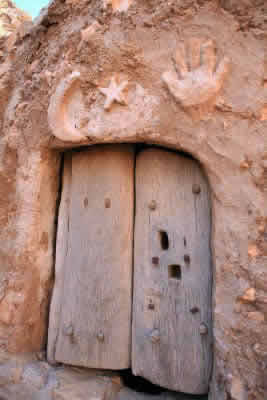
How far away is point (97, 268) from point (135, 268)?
0.66ft

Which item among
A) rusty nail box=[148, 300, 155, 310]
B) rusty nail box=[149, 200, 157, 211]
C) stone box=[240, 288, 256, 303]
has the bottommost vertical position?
rusty nail box=[148, 300, 155, 310]

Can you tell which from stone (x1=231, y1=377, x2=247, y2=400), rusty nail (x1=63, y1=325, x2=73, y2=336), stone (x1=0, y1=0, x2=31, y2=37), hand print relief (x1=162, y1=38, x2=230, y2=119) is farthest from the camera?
stone (x1=0, y1=0, x2=31, y2=37)

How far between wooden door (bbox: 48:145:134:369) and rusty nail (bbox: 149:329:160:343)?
0.16 meters

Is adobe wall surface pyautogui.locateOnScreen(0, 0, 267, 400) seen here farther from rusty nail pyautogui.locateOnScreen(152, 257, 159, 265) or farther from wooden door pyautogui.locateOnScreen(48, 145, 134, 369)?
rusty nail pyautogui.locateOnScreen(152, 257, 159, 265)

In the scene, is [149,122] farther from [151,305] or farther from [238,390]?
[238,390]

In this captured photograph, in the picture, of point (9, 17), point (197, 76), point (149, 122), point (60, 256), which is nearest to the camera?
point (197, 76)

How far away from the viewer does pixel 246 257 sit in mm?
1092

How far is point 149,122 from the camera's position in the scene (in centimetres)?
130

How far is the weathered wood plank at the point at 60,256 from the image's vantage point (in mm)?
1604

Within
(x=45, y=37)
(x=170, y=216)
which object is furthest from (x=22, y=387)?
(x=45, y=37)

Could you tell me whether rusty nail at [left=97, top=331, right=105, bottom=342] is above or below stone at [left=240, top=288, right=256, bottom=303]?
below

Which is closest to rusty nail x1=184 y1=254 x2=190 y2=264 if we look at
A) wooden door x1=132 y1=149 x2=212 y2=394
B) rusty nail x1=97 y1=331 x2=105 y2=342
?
wooden door x1=132 y1=149 x2=212 y2=394

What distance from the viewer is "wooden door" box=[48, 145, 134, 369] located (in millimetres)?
1491

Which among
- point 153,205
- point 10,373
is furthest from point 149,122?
point 10,373
